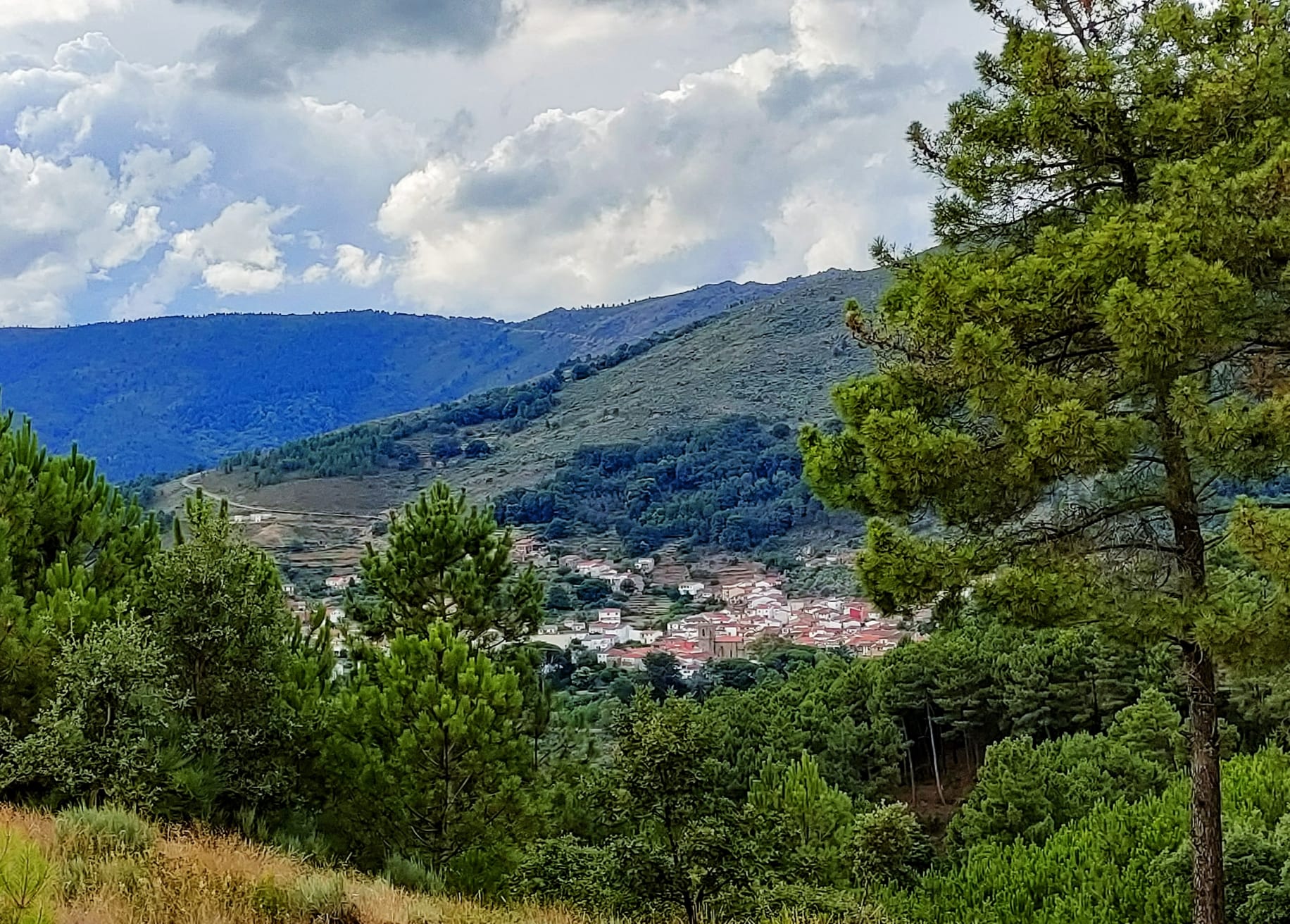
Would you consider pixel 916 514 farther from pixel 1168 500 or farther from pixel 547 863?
pixel 547 863

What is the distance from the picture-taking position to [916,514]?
264 inches

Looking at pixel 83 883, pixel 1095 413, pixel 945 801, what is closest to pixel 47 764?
pixel 83 883

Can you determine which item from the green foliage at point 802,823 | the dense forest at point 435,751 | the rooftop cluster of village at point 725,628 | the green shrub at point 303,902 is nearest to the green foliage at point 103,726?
the dense forest at point 435,751

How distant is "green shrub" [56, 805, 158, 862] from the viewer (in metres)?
5.86

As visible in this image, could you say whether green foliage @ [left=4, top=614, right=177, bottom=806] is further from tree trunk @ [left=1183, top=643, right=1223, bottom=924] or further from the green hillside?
the green hillside

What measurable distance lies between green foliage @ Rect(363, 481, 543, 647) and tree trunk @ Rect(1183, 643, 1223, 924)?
8.29 m

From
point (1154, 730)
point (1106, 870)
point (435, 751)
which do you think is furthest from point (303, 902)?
point (1154, 730)

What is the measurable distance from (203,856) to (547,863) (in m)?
A: 2.31

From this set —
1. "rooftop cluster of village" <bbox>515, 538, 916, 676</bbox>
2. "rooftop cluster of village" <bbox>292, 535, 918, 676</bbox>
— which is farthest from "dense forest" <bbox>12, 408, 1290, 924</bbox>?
"rooftop cluster of village" <bbox>515, 538, 916, 676</bbox>

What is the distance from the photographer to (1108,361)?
6.48 m

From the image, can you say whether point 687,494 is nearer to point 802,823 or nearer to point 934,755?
point 934,755

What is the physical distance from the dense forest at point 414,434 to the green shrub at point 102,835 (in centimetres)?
9108

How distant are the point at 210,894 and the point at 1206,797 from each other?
18.8ft

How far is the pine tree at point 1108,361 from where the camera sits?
18.1 feet
